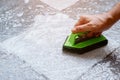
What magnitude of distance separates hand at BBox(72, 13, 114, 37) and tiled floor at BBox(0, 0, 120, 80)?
79 millimetres

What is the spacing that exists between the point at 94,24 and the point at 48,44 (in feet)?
0.67

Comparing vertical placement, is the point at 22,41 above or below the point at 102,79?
above

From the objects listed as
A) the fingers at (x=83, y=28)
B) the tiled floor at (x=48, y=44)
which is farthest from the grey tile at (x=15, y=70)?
the fingers at (x=83, y=28)

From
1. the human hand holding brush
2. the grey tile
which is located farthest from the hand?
the grey tile

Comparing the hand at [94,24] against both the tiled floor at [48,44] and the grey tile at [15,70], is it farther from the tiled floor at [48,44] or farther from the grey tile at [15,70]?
the grey tile at [15,70]

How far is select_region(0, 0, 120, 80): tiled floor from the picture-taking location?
83 cm

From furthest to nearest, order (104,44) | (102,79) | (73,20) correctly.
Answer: (73,20) → (104,44) → (102,79)

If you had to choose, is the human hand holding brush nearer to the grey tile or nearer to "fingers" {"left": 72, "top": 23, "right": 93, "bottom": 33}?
"fingers" {"left": 72, "top": 23, "right": 93, "bottom": 33}

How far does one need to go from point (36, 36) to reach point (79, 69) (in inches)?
9.7

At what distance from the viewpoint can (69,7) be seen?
1121 mm

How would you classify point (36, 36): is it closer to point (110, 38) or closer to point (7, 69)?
point (7, 69)

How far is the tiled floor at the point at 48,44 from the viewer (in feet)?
2.71

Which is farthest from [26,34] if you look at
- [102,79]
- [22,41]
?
[102,79]

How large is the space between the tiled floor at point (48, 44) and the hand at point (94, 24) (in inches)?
3.1
